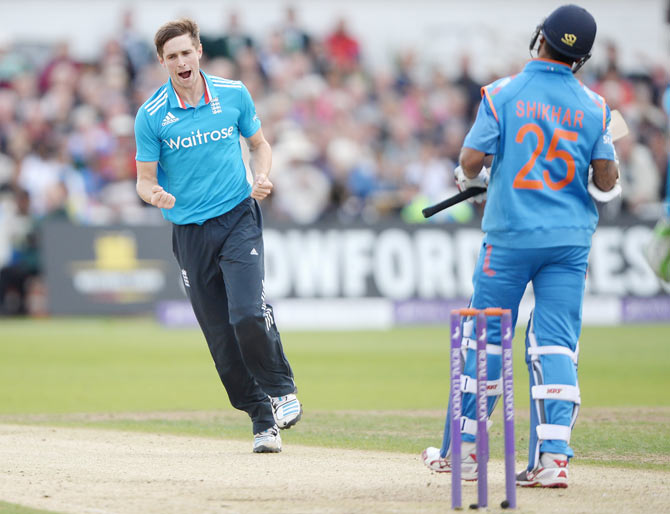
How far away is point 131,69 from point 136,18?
150 inches

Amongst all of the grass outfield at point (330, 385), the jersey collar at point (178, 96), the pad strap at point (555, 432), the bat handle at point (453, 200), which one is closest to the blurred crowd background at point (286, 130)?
the grass outfield at point (330, 385)

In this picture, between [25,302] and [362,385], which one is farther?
[25,302]

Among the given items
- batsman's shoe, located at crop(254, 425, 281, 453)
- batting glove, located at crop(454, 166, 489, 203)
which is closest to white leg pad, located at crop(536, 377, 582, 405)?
batting glove, located at crop(454, 166, 489, 203)

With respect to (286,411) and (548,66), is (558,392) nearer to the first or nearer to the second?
(548,66)

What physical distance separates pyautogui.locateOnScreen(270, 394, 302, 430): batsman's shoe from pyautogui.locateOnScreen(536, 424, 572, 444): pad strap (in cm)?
199

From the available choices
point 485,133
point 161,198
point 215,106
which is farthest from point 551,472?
point 215,106

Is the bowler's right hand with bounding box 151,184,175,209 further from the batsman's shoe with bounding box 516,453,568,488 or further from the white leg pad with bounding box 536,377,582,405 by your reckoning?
the batsman's shoe with bounding box 516,453,568,488

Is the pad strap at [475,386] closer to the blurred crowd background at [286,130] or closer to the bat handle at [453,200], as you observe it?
the bat handle at [453,200]

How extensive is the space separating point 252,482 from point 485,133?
2.15 metres

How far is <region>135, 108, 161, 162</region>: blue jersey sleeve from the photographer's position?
771cm

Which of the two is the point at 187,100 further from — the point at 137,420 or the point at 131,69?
the point at 131,69

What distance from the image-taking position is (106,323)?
20766 millimetres

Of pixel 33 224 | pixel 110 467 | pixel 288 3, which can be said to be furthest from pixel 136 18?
pixel 110 467

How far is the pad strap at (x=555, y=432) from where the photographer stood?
6.30 m
